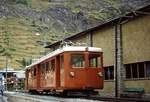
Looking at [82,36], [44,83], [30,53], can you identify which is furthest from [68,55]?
[30,53]

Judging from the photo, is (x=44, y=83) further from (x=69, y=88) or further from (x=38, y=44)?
(x=38, y=44)

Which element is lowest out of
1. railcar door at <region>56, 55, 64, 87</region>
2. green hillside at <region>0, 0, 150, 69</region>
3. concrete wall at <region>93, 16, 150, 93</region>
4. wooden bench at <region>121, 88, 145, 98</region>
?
wooden bench at <region>121, 88, 145, 98</region>

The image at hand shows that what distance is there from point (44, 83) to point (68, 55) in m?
6.18

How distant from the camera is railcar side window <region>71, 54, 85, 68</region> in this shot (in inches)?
1102

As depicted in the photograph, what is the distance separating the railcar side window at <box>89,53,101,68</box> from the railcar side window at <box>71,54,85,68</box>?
493 millimetres

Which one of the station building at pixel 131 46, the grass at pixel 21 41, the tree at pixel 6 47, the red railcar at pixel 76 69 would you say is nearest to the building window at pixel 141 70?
the station building at pixel 131 46

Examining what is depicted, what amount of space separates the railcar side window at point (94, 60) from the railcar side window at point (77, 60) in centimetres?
49

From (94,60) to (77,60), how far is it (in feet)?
3.66

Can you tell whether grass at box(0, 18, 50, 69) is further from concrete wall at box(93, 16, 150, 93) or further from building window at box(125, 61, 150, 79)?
building window at box(125, 61, 150, 79)

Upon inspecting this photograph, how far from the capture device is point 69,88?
27.5 meters

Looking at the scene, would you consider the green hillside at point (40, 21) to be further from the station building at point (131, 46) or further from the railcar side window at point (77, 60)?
the railcar side window at point (77, 60)

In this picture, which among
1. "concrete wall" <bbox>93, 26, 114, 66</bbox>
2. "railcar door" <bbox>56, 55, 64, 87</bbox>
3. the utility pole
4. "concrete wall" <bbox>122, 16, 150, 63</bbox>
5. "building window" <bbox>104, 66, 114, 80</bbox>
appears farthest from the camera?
"building window" <bbox>104, 66, 114, 80</bbox>

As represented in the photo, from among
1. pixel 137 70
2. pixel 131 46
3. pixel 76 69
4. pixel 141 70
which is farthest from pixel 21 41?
pixel 76 69

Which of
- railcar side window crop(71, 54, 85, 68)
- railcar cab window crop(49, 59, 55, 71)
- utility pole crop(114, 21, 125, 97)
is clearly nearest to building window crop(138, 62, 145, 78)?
utility pole crop(114, 21, 125, 97)
